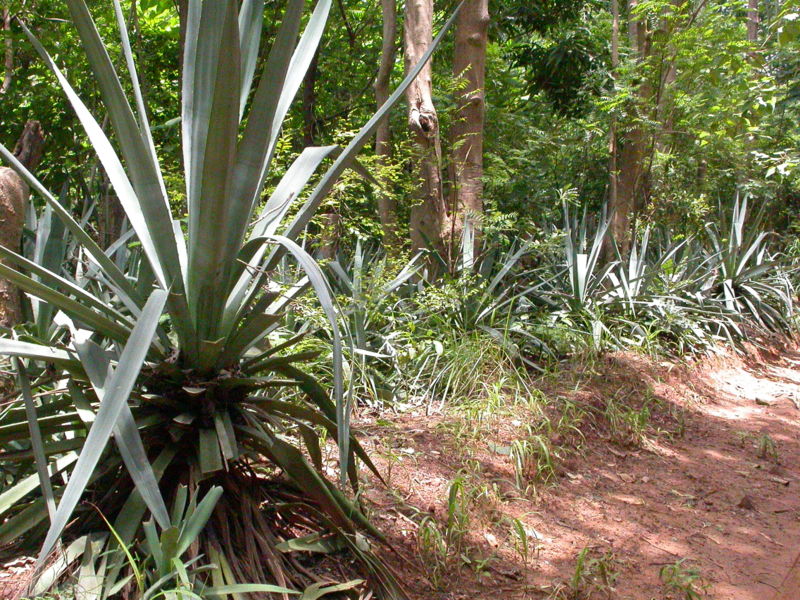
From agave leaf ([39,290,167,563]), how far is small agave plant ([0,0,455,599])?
0.05 feet

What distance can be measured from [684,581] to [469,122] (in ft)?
12.5

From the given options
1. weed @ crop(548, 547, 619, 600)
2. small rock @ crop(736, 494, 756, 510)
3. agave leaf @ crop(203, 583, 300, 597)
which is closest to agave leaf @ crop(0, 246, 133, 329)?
agave leaf @ crop(203, 583, 300, 597)

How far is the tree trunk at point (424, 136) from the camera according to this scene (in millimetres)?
5227

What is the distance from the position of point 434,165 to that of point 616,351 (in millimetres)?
2051

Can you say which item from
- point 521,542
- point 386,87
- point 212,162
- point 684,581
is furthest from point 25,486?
point 386,87

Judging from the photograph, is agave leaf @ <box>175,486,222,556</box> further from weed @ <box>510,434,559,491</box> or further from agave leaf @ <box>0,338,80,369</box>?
weed @ <box>510,434,559,491</box>

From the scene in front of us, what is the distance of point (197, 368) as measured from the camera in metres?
2.22

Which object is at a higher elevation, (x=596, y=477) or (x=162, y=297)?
(x=162, y=297)

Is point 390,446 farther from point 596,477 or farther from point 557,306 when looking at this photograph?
point 557,306

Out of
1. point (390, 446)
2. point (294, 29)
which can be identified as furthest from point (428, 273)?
point (294, 29)

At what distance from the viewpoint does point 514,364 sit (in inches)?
200

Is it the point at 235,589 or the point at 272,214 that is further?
the point at 272,214

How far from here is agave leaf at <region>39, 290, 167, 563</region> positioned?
160cm

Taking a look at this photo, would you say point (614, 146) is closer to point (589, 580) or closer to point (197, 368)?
point (589, 580)
